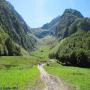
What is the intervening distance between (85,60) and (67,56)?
76.9 ft

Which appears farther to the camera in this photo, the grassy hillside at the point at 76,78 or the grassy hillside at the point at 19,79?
the grassy hillside at the point at 76,78

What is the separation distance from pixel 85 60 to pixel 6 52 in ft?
194

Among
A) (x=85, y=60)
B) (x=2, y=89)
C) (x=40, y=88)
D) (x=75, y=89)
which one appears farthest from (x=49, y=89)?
(x=85, y=60)

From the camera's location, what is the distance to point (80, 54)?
185 m

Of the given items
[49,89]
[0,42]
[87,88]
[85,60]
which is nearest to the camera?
[49,89]

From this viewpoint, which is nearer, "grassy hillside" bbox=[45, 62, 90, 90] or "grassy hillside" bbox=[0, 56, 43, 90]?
"grassy hillside" bbox=[0, 56, 43, 90]

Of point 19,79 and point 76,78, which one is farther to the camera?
point 76,78

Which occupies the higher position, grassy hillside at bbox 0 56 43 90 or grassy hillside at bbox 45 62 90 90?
grassy hillside at bbox 0 56 43 90

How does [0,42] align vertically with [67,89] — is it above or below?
above

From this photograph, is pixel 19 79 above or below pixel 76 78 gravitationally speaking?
above

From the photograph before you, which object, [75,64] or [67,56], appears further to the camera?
[67,56]

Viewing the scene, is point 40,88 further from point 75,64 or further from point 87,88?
point 75,64

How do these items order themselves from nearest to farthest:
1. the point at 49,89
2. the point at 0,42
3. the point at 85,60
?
the point at 49,89 → the point at 85,60 → the point at 0,42

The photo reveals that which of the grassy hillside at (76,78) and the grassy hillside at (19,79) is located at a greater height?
the grassy hillside at (19,79)
